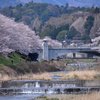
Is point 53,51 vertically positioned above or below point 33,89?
above

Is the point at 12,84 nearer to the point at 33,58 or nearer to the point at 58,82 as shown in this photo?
the point at 58,82

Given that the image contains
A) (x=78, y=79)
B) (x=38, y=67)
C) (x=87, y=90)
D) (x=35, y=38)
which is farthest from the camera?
(x=35, y=38)

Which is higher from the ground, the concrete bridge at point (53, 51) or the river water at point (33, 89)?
the concrete bridge at point (53, 51)

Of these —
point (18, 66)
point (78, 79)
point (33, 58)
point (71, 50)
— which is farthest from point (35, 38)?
point (78, 79)

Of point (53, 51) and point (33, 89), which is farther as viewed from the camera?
point (53, 51)

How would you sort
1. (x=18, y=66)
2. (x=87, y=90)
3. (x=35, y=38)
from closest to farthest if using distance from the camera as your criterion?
Result: 1. (x=87, y=90)
2. (x=18, y=66)
3. (x=35, y=38)

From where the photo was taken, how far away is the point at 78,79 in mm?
41375

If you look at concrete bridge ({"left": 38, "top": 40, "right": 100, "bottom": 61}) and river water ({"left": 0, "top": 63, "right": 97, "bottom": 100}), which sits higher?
concrete bridge ({"left": 38, "top": 40, "right": 100, "bottom": 61})

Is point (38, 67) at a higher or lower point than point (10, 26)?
lower

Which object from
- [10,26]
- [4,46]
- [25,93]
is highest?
[10,26]

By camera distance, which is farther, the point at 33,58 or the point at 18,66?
the point at 33,58

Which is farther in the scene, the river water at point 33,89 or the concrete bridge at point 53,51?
the concrete bridge at point 53,51

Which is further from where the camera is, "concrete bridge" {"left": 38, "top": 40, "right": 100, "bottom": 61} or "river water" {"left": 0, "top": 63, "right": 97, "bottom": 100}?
"concrete bridge" {"left": 38, "top": 40, "right": 100, "bottom": 61}

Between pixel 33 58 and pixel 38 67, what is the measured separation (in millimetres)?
35467
